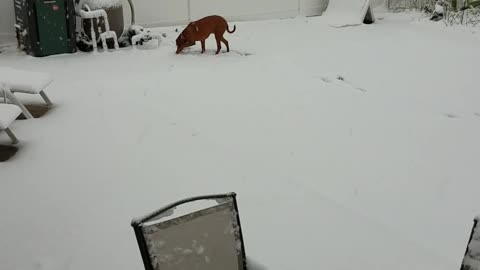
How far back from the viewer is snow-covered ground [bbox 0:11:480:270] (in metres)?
2.49

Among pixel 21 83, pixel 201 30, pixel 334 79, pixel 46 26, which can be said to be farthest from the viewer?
pixel 201 30

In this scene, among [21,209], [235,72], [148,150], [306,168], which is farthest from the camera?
[235,72]

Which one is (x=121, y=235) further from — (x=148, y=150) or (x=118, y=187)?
(x=148, y=150)

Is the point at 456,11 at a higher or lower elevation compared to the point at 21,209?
higher

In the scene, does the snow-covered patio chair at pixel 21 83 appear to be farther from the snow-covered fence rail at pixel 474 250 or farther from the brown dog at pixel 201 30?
the snow-covered fence rail at pixel 474 250

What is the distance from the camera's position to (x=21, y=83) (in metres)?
3.82

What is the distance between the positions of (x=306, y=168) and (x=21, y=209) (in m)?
1.63

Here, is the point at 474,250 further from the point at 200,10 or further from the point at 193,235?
the point at 200,10

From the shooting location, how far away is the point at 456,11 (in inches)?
291

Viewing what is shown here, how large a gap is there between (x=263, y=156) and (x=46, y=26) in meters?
3.27

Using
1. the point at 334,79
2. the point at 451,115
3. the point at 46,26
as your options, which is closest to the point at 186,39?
the point at 46,26

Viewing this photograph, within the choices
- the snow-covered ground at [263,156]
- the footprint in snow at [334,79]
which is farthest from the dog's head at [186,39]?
the footprint in snow at [334,79]

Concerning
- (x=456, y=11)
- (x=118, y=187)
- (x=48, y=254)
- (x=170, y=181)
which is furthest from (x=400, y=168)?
(x=456, y=11)

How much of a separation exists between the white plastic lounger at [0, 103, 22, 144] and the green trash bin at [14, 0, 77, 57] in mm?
2251
